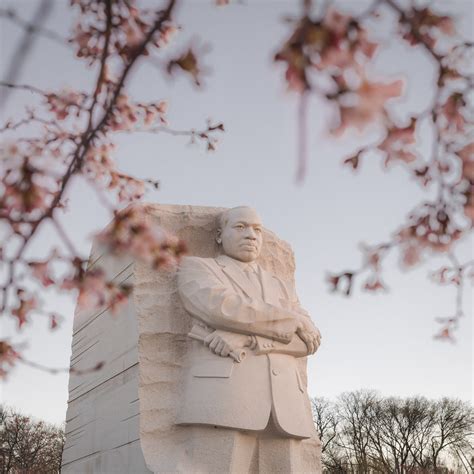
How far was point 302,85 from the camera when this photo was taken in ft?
4.40

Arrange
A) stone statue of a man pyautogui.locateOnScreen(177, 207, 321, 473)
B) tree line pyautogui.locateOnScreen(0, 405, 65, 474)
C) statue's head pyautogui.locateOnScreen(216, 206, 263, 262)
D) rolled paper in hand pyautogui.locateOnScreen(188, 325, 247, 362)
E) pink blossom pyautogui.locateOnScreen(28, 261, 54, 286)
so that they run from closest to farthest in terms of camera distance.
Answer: pink blossom pyautogui.locateOnScreen(28, 261, 54, 286)
stone statue of a man pyautogui.locateOnScreen(177, 207, 321, 473)
rolled paper in hand pyautogui.locateOnScreen(188, 325, 247, 362)
statue's head pyautogui.locateOnScreen(216, 206, 263, 262)
tree line pyautogui.locateOnScreen(0, 405, 65, 474)

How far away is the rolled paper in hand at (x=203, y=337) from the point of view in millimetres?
4809

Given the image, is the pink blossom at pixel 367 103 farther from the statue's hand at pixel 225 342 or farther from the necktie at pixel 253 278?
the necktie at pixel 253 278

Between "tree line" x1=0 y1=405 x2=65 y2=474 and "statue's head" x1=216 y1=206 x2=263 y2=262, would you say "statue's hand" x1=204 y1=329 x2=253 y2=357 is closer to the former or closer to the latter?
"statue's head" x1=216 y1=206 x2=263 y2=262

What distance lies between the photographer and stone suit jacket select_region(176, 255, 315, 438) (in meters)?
4.68

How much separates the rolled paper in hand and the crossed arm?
49 millimetres

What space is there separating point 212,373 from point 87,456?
58.6 inches

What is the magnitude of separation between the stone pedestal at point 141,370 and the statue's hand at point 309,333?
1.63 ft

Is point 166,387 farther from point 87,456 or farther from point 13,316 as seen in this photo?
point 13,316

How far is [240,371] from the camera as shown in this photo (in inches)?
189

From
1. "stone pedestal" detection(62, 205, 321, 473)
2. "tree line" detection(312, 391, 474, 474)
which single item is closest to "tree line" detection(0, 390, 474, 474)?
"tree line" detection(312, 391, 474, 474)

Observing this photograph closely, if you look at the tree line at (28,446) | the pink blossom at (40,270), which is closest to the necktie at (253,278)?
the pink blossom at (40,270)

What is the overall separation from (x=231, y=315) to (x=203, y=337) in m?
0.27

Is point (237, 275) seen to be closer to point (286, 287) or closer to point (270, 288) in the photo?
point (270, 288)
